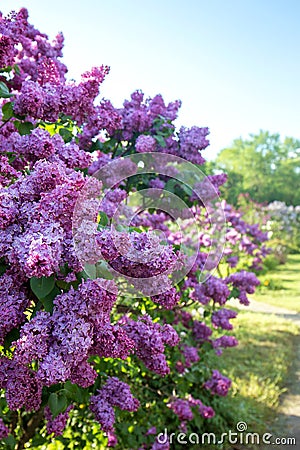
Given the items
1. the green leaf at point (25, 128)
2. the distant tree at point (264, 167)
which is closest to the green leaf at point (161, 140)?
the green leaf at point (25, 128)

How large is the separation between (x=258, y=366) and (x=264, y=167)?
28893mm

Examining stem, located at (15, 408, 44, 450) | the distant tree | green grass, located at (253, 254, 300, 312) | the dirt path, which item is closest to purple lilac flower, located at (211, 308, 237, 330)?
the dirt path

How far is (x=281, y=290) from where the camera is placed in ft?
34.6

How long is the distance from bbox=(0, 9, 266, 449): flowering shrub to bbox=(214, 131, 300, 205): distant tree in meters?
24.1

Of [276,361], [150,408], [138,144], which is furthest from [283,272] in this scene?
[138,144]

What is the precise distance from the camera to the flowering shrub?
1.33 meters

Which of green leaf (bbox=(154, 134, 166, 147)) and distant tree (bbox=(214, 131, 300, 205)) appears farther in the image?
distant tree (bbox=(214, 131, 300, 205))

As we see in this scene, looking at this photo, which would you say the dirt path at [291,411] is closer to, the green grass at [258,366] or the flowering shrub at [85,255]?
the green grass at [258,366]

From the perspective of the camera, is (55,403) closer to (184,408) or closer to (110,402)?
(110,402)

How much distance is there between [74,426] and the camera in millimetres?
3375

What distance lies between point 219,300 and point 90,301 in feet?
7.37

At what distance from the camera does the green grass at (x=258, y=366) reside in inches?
174

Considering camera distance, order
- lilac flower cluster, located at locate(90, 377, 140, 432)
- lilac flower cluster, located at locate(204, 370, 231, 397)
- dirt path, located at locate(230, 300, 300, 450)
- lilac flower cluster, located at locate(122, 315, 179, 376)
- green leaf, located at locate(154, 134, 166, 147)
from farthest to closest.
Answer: dirt path, located at locate(230, 300, 300, 450)
lilac flower cluster, located at locate(204, 370, 231, 397)
green leaf, located at locate(154, 134, 166, 147)
lilac flower cluster, located at locate(90, 377, 140, 432)
lilac flower cluster, located at locate(122, 315, 179, 376)

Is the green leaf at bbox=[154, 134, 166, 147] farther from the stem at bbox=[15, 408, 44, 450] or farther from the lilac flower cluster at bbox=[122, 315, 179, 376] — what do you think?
the stem at bbox=[15, 408, 44, 450]
